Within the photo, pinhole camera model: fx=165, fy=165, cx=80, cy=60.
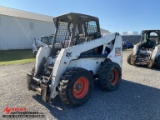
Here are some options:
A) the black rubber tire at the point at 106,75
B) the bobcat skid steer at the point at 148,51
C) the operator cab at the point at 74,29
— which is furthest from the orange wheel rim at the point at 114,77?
the bobcat skid steer at the point at 148,51

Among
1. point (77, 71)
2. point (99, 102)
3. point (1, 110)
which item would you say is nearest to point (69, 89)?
point (77, 71)

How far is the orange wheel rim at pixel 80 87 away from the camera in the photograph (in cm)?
429

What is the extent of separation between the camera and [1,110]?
13.6ft

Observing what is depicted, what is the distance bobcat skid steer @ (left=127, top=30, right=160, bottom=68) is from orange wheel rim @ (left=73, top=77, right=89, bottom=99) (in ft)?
19.2

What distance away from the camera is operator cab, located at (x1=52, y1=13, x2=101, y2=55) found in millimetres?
4982

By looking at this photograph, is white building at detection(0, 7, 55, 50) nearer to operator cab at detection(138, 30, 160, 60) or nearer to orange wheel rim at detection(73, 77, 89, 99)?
operator cab at detection(138, 30, 160, 60)

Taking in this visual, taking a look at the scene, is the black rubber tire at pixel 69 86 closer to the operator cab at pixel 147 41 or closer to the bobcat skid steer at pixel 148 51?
the bobcat skid steer at pixel 148 51

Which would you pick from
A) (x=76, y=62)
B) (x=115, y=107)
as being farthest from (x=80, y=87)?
(x=115, y=107)

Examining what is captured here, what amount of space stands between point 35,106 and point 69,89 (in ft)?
3.63

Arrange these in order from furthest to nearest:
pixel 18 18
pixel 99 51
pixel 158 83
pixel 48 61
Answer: pixel 18 18
pixel 158 83
pixel 99 51
pixel 48 61

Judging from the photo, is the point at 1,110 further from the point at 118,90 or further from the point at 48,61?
the point at 118,90

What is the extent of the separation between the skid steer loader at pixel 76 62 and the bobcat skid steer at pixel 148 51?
393 centimetres

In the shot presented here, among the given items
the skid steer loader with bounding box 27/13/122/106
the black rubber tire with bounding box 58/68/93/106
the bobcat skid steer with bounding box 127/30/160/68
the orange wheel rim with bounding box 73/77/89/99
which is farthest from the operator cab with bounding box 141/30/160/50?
the black rubber tire with bounding box 58/68/93/106

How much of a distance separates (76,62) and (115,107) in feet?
5.21
